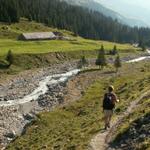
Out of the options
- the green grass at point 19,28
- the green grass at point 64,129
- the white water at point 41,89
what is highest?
the green grass at point 19,28

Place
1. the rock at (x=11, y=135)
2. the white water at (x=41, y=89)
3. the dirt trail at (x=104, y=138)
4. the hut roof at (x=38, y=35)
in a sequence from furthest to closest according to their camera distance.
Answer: the hut roof at (x=38, y=35) → the white water at (x=41, y=89) → the rock at (x=11, y=135) → the dirt trail at (x=104, y=138)

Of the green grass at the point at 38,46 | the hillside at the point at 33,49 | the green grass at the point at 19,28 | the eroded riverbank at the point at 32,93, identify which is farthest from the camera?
the green grass at the point at 19,28

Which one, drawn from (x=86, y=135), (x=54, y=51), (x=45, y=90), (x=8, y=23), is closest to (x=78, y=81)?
(x=45, y=90)

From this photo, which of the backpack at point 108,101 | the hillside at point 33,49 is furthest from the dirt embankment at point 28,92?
the backpack at point 108,101

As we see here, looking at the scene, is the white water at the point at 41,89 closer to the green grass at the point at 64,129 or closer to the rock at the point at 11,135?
the green grass at the point at 64,129

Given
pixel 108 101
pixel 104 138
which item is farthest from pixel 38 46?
pixel 104 138

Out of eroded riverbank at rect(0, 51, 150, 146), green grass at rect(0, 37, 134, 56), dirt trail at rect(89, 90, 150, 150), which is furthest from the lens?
green grass at rect(0, 37, 134, 56)

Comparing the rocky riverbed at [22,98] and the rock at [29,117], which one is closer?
the rocky riverbed at [22,98]

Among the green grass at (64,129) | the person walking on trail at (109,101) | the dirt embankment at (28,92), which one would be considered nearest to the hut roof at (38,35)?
the dirt embankment at (28,92)

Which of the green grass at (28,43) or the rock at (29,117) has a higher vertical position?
the green grass at (28,43)

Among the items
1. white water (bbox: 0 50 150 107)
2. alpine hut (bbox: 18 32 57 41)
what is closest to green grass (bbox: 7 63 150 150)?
white water (bbox: 0 50 150 107)

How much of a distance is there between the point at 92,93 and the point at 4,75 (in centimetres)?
3369

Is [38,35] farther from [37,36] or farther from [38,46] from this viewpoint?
[38,46]

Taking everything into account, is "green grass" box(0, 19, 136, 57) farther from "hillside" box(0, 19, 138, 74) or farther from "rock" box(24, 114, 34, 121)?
A: "rock" box(24, 114, 34, 121)
